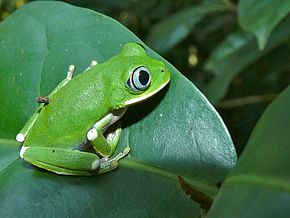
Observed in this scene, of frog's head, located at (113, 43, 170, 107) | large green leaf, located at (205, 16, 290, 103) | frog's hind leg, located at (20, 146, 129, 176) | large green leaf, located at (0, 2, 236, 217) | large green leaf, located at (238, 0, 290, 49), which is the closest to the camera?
large green leaf, located at (0, 2, 236, 217)

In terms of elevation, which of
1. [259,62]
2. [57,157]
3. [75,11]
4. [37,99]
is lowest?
[259,62]

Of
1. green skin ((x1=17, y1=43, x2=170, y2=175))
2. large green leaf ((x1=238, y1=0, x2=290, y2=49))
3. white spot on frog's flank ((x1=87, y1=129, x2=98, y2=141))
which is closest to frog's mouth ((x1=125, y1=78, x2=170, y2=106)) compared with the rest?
green skin ((x1=17, y1=43, x2=170, y2=175))

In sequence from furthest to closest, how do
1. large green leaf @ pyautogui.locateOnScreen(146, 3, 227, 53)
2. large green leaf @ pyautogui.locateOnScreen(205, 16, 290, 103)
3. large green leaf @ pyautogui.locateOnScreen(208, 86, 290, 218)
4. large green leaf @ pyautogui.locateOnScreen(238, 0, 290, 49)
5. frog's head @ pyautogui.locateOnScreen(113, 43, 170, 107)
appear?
large green leaf @ pyautogui.locateOnScreen(146, 3, 227, 53), large green leaf @ pyautogui.locateOnScreen(205, 16, 290, 103), large green leaf @ pyautogui.locateOnScreen(238, 0, 290, 49), frog's head @ pyautogui.locateOnScreen(113, 43, 170, 107), large green leaf @ pyautogui.locateOnScreen(208, 86, 290, 218)

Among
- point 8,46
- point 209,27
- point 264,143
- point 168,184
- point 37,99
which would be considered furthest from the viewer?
point 209,27

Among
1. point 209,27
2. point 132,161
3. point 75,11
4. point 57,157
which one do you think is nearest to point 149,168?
point 132,161

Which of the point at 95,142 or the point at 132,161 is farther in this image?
the point at 95,142

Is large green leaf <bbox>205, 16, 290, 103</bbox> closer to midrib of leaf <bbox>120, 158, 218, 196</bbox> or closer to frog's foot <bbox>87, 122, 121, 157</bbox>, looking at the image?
frog's foot <bbox>87, 122, 121, 157</bbox>

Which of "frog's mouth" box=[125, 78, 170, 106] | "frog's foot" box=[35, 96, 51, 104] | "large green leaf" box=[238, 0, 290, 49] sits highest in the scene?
"frog's foot" box=[35, 96, 51, 104]

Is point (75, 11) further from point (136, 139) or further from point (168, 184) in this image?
point (168, 184)

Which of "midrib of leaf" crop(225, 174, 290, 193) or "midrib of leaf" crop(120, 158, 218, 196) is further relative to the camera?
"midrib of leaf" crop(120, 158, 218, 196)
